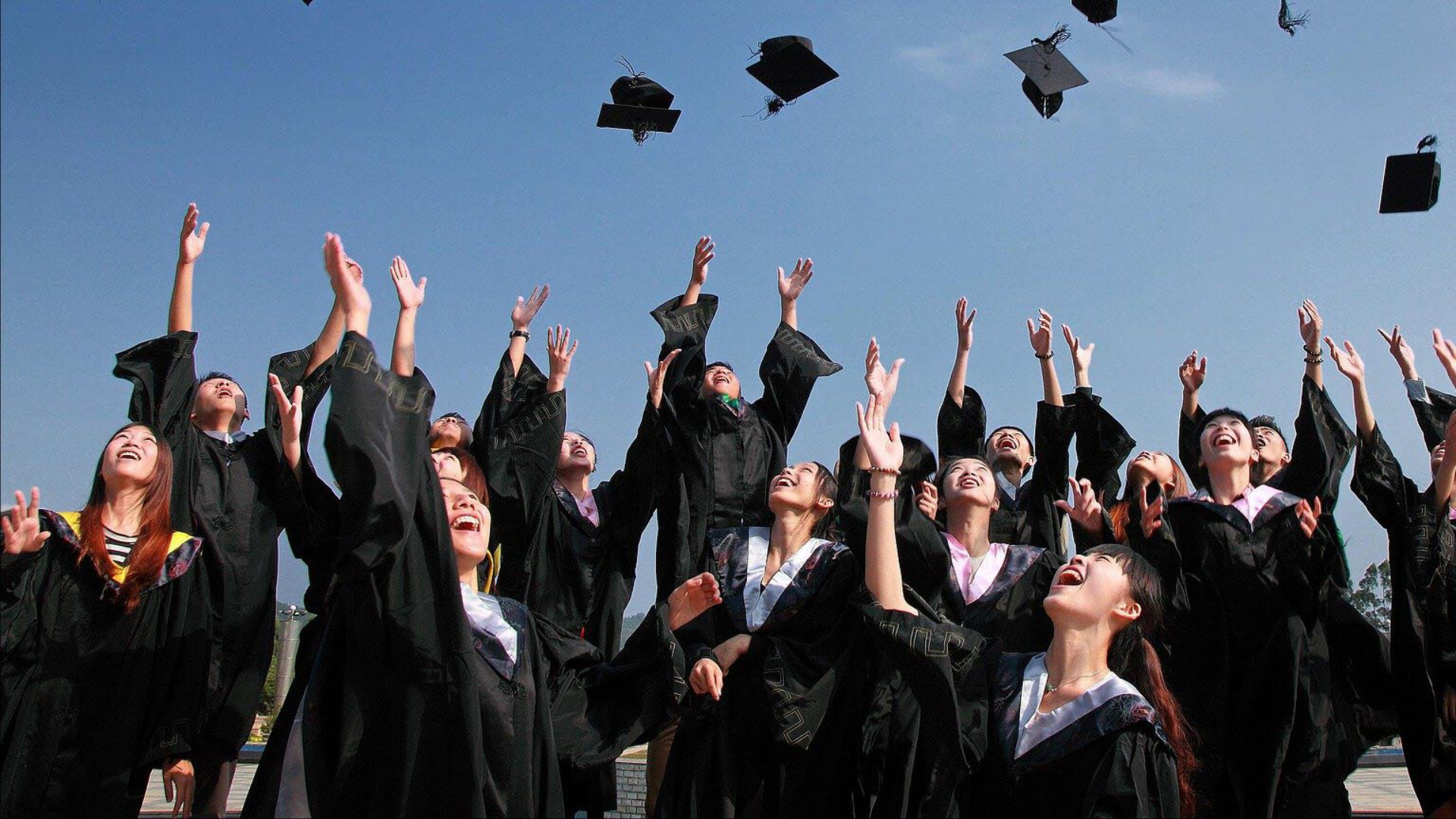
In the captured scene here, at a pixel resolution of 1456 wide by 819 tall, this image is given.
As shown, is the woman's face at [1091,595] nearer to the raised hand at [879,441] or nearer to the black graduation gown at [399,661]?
the raised hand at [879,441]

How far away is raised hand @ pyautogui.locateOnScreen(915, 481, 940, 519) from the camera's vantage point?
497 cm

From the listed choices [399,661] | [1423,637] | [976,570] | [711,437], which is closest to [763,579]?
[976,570]

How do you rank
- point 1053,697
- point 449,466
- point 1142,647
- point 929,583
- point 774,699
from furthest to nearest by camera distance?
point 929,583, point 449,466, point 774,699, point 1142,647, point 1053,697

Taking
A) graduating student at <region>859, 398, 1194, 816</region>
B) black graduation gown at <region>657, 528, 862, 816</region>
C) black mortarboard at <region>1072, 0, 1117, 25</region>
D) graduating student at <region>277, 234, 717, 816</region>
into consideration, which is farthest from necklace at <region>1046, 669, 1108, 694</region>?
black mortarboard at <region>1072, 0, 1117, 25</region>

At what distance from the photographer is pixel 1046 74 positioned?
6.92m

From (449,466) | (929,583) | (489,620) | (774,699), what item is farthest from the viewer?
(929,583)

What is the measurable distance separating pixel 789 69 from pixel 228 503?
12.0 feet

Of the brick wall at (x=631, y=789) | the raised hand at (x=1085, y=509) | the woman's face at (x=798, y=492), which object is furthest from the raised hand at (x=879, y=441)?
the brick wall at (x=631, y=789)

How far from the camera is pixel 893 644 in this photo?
150 inches

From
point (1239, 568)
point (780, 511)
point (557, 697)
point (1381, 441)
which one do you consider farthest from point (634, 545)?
point (1381, 441)

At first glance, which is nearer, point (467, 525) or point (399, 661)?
point (399, 661)

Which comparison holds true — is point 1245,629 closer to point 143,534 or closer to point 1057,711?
point 1057,711

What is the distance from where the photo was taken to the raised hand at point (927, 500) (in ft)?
16.3

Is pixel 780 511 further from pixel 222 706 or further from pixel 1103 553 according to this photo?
pixel 222 706
